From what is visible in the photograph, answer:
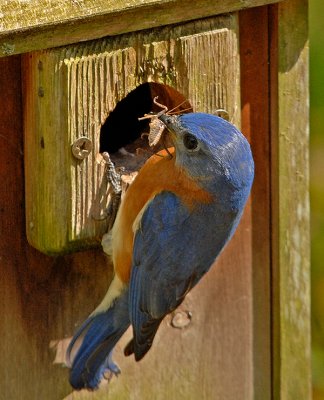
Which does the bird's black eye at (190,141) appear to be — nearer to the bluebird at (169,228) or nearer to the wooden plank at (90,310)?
the bluebird at (169,228)

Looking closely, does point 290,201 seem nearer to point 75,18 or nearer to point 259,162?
point 259,162

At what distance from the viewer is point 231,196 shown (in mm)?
3652

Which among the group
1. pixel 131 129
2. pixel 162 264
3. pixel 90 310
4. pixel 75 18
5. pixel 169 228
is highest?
pixel 75 18

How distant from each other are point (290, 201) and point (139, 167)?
0.60 metres

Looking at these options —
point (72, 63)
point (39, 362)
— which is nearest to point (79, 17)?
point (72, 63)

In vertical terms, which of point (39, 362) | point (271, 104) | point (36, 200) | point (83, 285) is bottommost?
point (39, 362)

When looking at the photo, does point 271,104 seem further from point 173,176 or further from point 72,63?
point 72,63

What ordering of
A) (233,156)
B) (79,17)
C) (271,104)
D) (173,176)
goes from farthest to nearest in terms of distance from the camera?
(271,104), (173,176), (233,156), (79,17)

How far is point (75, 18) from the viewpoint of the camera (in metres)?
3.27

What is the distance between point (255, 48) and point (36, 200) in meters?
1.04

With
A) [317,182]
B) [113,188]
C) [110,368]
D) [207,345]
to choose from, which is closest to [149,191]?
[113,188]

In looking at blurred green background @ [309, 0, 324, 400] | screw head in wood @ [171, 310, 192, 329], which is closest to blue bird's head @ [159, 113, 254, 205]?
screw head in wood @ [171, 310, 192, 329]

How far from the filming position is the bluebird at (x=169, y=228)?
144 inches

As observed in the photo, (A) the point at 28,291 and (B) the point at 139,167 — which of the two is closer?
(A) the point at 28,291
